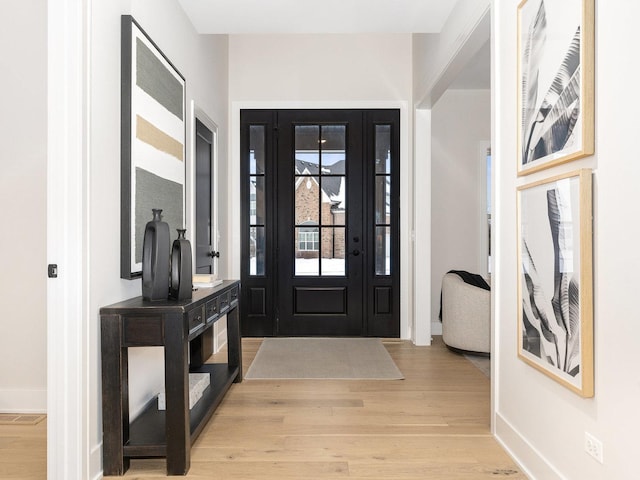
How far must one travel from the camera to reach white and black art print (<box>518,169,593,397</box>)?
1729mm

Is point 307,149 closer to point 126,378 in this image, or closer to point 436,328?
point 436,328

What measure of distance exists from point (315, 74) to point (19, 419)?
13.3 ft

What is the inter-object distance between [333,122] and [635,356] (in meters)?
4.16

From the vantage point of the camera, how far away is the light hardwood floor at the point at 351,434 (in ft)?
7.43

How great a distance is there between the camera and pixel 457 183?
5543 mm

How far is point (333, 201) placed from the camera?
5258 mm

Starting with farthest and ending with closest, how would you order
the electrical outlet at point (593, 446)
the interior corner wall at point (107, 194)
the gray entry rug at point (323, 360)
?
the gray entry rug at point (323, 360)
the interior corner wall at point (107, 194)
the electrical outlet at point (593, 446)

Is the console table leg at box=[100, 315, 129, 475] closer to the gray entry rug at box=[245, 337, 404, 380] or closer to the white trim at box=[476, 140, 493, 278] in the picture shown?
the gray entry rug at box=[245, 337, 404, 380]

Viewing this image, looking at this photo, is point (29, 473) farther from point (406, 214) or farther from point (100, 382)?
point (406, 214)

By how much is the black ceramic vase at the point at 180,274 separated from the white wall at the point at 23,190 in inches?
41.0

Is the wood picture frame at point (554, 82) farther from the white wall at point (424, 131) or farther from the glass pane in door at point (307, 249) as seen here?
the glass pane in door at point (307, 249)

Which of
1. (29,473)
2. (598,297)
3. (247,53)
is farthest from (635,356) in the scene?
(247,53)

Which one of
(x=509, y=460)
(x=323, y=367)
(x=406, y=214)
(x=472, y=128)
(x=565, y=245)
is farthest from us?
(x=472, y=128)

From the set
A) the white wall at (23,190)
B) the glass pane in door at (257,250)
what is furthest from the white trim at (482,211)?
the white wall at (23,190)
